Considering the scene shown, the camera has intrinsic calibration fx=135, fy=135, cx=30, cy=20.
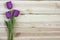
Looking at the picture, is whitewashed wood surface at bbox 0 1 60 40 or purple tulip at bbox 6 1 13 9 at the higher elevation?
purple tulip at bbox 6 1 13 9

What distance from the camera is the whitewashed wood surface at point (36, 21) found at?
1.38 m

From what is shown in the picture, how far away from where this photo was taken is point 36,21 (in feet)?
4.63

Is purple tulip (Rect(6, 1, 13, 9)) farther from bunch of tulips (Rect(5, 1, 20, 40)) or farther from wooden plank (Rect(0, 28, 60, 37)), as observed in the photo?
wooden plank (Rect(0, 28, 60, 37))

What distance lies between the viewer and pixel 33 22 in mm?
1412

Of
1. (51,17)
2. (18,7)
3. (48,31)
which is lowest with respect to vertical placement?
(48,31)

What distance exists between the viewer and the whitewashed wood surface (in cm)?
138

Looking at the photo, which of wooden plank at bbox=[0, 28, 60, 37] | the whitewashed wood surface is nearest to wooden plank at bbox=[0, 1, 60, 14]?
the whitewashed wood surface

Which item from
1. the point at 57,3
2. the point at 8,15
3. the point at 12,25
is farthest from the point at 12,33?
the point at 57,3

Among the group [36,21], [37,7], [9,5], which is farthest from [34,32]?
[9,5]

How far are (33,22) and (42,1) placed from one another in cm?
24

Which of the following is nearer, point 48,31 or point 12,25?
point 12,25

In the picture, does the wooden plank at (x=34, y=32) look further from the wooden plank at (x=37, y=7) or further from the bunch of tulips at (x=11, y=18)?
the wooden plank at (x=37, y=7)

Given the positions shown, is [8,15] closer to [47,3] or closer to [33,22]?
[33,22]

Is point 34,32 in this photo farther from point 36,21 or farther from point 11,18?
point 11,18
